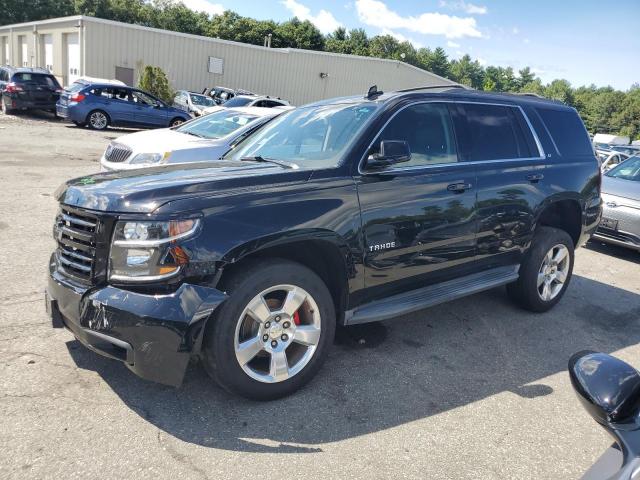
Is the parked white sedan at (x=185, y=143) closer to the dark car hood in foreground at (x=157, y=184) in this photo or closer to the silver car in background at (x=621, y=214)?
the dark car hood in foreground at (x=157, y=184)

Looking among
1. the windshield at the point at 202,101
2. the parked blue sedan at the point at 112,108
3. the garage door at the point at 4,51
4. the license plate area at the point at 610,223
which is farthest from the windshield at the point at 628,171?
the garage door at the point at 4,51

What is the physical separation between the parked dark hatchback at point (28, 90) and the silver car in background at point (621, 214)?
19.0m

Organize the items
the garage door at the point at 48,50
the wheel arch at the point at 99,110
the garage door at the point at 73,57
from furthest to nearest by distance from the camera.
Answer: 1. the garage door at the point at 48,50
2. the garage door at the point at 73,57
3. the wheel arch at the point at 99,110

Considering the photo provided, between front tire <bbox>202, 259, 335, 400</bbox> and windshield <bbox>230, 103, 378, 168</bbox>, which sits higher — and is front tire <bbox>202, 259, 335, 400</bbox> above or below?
below

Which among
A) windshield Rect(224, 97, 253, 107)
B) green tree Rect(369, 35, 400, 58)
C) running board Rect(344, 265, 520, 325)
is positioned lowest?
running board Rect(344, 265, 520, 325)

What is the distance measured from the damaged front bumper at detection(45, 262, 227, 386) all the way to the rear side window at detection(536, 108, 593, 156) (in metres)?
3.92

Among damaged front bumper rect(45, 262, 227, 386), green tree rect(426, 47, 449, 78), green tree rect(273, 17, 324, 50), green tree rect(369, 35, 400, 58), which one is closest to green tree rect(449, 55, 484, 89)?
green tree rect(426, 47, 449, 78)

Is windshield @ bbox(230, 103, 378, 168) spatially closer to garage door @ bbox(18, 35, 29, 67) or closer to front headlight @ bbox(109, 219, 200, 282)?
front headlight @ bbox(109, 219, 200, 282)

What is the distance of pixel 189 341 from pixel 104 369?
1.04 meters

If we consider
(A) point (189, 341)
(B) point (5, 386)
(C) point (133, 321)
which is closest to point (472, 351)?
(A) point (189, 341)

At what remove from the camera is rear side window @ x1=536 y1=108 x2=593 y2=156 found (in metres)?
5.22

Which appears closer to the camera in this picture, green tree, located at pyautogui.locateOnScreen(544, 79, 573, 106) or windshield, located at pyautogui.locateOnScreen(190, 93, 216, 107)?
windshield, located at pyautogui.locateOnScreen(190, 93, 216, 107)

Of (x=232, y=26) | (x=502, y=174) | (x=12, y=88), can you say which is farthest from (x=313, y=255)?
(x=232, y=26)

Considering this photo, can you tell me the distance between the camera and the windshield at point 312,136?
379 centimetres
